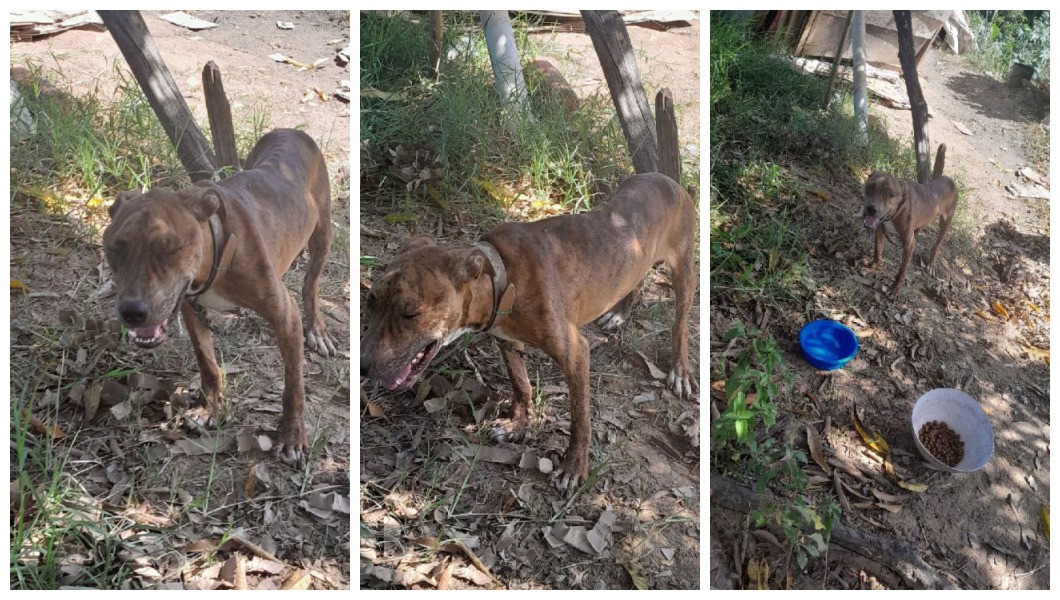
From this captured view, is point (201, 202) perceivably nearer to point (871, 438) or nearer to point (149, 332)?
point (149, 332)

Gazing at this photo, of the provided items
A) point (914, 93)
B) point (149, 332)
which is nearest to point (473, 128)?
point (149, 332)

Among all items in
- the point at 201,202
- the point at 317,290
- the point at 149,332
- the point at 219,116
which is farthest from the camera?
the point at 317,290

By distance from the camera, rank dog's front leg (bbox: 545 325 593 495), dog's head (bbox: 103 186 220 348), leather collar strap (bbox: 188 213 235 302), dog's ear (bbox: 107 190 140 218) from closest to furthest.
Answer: dog's head (bbox: 103 186 220 348) < dog's ear (bbox: 107 190 140 218) < leather collar strap (bbox: 188 213 235 302) < dog's front leg (bbox: 545 325 593 495)

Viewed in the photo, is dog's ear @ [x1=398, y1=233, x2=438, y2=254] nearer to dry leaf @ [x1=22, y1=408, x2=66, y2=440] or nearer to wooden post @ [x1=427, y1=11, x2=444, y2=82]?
wooden post @ [x1=427, y1=11, x2=444, y2=82]

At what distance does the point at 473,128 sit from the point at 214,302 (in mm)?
1144

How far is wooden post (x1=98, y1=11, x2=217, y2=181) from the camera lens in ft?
7.63

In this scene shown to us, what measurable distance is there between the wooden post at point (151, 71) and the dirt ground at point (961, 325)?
6.64 feet

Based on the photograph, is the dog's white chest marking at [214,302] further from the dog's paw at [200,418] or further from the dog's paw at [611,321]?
the dog's paw at [611,321]

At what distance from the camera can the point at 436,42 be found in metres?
2.79

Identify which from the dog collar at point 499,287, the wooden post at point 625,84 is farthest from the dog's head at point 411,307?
the wooden post at point 625,84

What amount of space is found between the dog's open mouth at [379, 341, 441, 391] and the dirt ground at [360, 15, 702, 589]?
0.31 m

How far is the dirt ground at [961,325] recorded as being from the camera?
111 inches

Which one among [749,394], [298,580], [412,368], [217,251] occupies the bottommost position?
[298,580]

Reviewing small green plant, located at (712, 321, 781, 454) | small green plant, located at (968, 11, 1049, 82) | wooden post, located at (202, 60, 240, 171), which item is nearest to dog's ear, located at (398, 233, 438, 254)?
wooden post, located at (202, 60, 240, 171)
